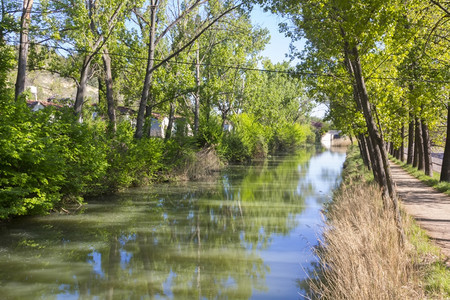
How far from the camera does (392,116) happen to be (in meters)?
18.1

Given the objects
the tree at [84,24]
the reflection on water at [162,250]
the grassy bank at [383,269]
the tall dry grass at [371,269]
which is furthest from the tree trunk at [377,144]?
the tree at [84,24]

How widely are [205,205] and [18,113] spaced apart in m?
8.13

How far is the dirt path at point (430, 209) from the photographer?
31.5ft

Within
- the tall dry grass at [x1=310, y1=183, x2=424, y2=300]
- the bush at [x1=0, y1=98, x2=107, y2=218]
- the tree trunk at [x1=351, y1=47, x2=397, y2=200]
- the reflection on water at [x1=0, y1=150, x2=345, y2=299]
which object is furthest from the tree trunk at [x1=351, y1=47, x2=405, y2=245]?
the bush at [x1=0, y1=98, x2=107, y2=218]

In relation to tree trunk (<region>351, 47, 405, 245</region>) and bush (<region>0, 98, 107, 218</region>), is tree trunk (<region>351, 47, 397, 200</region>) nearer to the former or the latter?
tree trunk (<region>351, 47, 405, 245</region>)

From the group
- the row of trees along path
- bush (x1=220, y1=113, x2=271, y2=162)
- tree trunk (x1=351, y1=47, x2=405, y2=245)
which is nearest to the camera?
the row of trees along path

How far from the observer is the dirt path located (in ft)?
31.5

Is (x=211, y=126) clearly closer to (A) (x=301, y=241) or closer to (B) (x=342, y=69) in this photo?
(B) (x=342, y=69)

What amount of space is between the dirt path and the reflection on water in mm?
2721

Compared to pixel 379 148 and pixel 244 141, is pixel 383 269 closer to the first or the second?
pixel 379 148

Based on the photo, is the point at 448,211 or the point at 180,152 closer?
the point at 448,211

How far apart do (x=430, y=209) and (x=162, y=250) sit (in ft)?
26.2

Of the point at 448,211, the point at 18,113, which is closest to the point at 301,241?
the point at 448,211

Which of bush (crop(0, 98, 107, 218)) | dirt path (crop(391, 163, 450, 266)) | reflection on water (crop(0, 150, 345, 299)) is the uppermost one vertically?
bush (crop(0, 98, 107, 218))
